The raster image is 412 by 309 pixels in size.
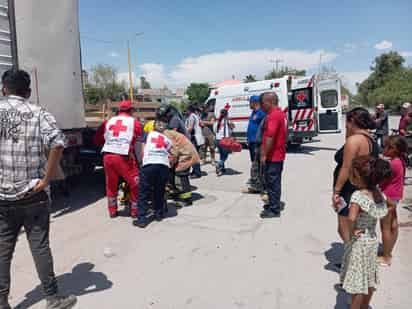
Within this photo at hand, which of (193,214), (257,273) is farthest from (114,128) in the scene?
(257,273)

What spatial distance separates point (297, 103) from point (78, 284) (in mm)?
10302

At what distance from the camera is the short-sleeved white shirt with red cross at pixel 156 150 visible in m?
4.73

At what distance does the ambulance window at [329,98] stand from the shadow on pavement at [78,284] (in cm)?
1181

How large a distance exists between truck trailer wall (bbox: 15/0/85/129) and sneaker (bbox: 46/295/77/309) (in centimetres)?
303

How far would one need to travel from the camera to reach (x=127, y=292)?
2982 millimetres

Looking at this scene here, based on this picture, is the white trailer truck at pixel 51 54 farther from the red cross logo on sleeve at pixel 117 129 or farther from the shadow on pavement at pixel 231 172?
the shadow on pavement at pixel 231 172

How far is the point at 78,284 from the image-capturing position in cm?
314

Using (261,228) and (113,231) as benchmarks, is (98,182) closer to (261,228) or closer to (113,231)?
(113,231)

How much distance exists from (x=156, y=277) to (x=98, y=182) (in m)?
5.08

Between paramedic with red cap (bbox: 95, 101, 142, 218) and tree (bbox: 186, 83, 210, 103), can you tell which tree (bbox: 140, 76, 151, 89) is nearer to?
tree (bbox: 186, 83, 210, 103)

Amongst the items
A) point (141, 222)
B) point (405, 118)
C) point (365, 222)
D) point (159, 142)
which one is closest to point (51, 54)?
point (159, 142)

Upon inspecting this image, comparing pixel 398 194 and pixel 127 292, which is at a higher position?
pixel 398 194

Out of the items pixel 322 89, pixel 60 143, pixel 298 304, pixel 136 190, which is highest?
pixel 322 89

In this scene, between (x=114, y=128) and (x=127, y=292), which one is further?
(x=114, y=128)
